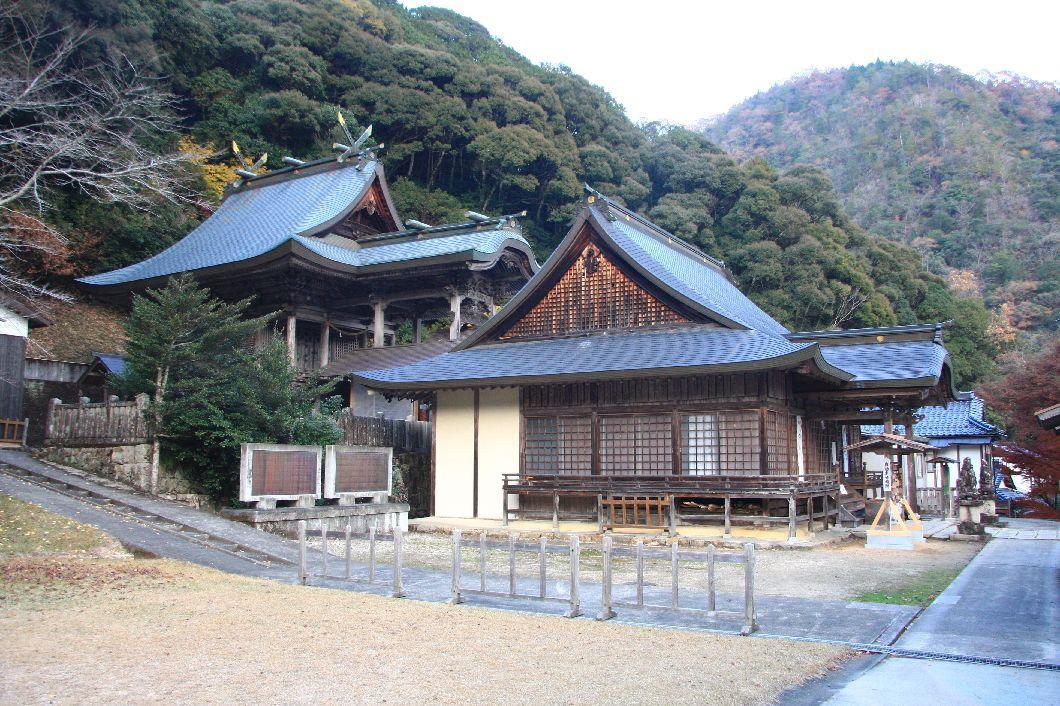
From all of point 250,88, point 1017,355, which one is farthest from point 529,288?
point 1017,355

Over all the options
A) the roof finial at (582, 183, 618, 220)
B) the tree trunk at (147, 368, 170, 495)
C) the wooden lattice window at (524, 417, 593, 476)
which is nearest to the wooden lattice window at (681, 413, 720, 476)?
the wooden lattice window at (524, 417, 593, 476)

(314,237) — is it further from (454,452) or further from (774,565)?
(774,565)

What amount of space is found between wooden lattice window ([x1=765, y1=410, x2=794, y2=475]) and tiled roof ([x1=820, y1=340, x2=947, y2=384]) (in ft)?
5.96

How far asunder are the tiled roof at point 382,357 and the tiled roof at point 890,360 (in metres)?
10.6

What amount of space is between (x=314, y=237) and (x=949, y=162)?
7260 centimetres

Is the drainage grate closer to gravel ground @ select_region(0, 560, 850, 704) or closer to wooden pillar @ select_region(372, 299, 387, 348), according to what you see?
gravel ground @ select_region(0, 560, 850, 704)

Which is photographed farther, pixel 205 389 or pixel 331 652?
pixel 205 389

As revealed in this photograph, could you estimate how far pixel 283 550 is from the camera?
12984 mm

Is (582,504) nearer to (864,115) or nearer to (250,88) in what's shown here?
(250,88)

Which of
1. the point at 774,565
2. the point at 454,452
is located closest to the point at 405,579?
the point at 774,565

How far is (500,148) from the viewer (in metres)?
47.4

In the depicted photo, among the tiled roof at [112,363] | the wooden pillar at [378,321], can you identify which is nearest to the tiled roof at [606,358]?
the wooden pillar at [378,321]

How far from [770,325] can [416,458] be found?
11167 mm

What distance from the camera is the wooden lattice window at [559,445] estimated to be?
58.8 feet
